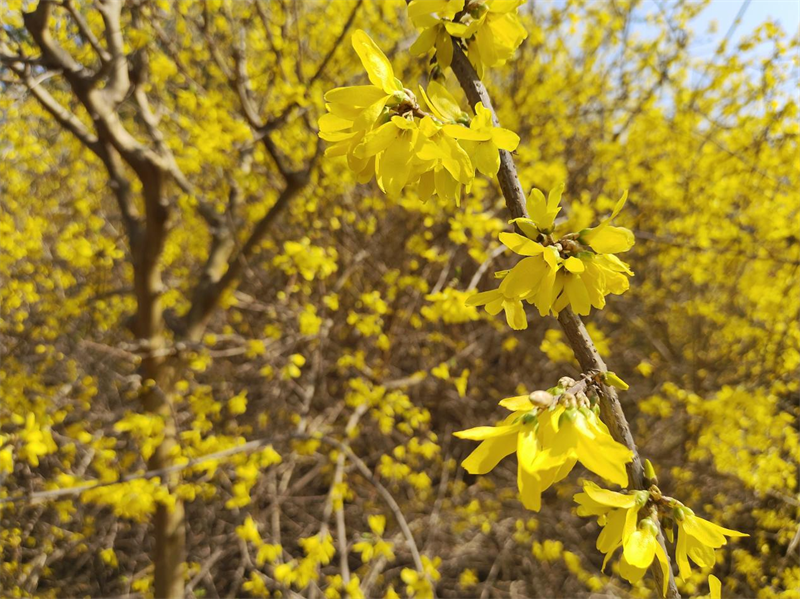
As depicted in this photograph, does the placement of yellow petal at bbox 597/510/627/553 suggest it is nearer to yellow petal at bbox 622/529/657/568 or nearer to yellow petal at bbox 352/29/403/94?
yellow petal at bbox 622/529/657/568

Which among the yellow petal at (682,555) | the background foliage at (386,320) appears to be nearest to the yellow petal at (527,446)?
the yellow petal at (682,555)

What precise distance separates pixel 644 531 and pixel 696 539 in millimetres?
135

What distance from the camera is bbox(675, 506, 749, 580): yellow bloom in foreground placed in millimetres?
860

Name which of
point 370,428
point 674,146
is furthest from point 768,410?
point 370,428

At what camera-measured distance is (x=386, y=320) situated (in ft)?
13.7

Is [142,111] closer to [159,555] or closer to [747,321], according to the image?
[159,555]

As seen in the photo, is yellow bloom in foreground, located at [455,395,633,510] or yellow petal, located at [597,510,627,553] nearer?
yellow bloom in foreground, located at [455,395,633,510]

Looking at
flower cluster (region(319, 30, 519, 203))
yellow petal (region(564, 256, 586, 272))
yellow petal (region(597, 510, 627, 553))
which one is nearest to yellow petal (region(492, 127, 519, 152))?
flower cluster (region(319, 30, 519, 203))

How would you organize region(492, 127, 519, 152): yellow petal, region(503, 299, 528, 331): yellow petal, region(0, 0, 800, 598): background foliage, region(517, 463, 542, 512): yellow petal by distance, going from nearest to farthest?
region(517, 463, 542, 512): yellow petal
region(492, 127, 519, 152): yellow petal
region(503, 299, 528, 331): yellow petal
region(0, 0, 800, 598): background foliage

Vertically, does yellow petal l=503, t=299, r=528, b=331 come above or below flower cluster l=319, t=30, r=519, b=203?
below

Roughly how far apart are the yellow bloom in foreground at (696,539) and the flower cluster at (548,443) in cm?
30

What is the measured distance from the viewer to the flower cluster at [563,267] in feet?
2.79

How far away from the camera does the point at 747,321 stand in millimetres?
3973

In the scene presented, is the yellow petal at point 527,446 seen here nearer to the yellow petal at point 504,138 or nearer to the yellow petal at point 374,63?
the yellow petal at point 504,138
